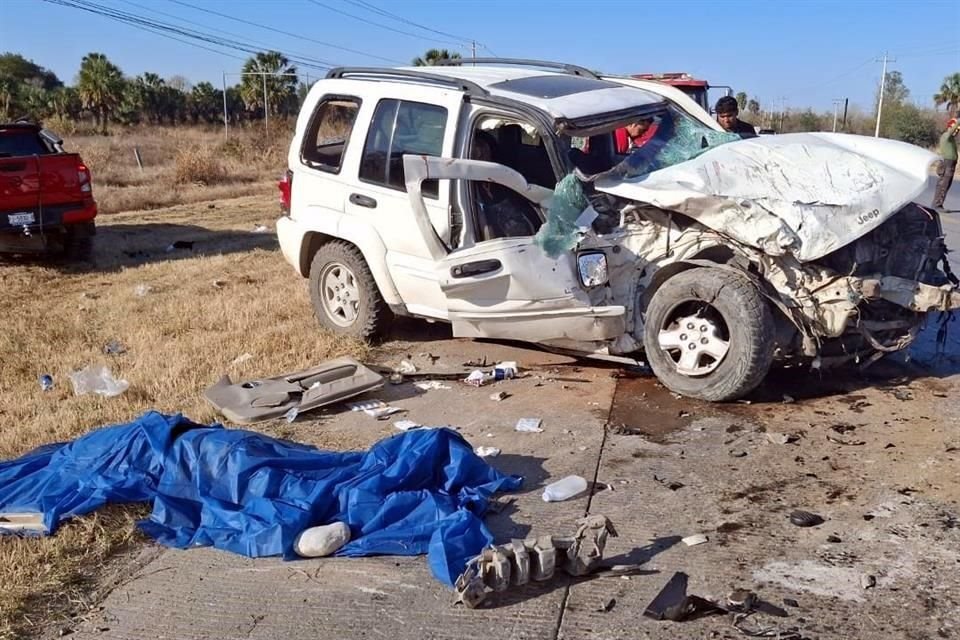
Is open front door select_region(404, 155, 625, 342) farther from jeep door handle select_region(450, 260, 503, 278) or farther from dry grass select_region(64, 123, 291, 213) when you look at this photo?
dry grass select_region(64, 123, 291, 213)

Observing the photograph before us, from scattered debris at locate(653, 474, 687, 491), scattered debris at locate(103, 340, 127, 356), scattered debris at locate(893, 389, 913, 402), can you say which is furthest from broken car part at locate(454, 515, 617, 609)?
scattered debris at locate(103, 340, 127, 356)

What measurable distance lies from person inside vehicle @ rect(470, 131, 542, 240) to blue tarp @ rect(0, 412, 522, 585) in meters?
1.82

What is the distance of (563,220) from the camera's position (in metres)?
5.65

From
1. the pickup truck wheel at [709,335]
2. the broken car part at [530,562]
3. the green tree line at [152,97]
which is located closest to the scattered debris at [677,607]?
the broken car part at [530,562]

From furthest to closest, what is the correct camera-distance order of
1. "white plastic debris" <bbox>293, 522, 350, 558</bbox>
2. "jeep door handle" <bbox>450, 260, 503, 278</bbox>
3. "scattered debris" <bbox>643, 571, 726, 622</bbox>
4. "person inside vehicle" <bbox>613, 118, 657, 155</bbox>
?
"person inside vehicle" <bbox>613, 118, 657, 155</bbox> < "jeep door handle" <bbox>450, 260, 503, 278</bbox> < "white plastic debris" <bbox>293, 522, 350, 558</bbox> < "scattered debris" <bbox>643, 571, 726, 622</bbox>

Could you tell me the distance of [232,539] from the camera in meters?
4.00

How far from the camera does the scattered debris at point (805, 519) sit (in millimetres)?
4059

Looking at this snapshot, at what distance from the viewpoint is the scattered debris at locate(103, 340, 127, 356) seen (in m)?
7.43

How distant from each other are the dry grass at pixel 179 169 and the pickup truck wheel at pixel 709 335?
594 inches

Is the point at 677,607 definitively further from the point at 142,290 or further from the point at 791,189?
the point at 142,290

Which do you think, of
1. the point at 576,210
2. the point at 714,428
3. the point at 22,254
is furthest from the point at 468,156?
the point at 22,254

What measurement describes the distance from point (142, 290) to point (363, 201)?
4.23 metres

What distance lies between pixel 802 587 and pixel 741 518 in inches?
24.8

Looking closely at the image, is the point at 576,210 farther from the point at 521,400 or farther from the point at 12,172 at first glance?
the point at 12,172
